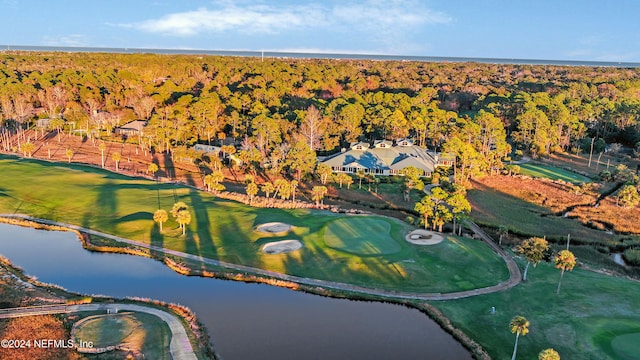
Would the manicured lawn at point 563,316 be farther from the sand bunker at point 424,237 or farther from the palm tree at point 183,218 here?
the palm tree at point 183,218

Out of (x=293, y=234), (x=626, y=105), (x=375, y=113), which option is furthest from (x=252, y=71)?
(x=293, y=234)

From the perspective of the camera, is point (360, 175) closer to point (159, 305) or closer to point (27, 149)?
point (159, 305)

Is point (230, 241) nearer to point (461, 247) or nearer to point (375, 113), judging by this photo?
point (461, 247)

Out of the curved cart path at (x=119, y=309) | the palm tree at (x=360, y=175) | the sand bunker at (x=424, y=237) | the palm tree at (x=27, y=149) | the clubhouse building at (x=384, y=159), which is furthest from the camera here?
→ the palm tree at (x=27, y=149)

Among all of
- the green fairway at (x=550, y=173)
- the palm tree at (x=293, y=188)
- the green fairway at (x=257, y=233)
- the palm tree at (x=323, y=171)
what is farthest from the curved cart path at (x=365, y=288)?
the green fairway at (x=550, y=173)

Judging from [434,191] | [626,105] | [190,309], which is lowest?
[190,309]

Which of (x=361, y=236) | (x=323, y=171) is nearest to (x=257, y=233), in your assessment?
(x=361, y=236)

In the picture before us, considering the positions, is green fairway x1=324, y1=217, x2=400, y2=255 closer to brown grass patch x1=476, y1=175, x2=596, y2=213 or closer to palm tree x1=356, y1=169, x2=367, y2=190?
palm tree x1=356, y1=169, x2=367, y2=190
